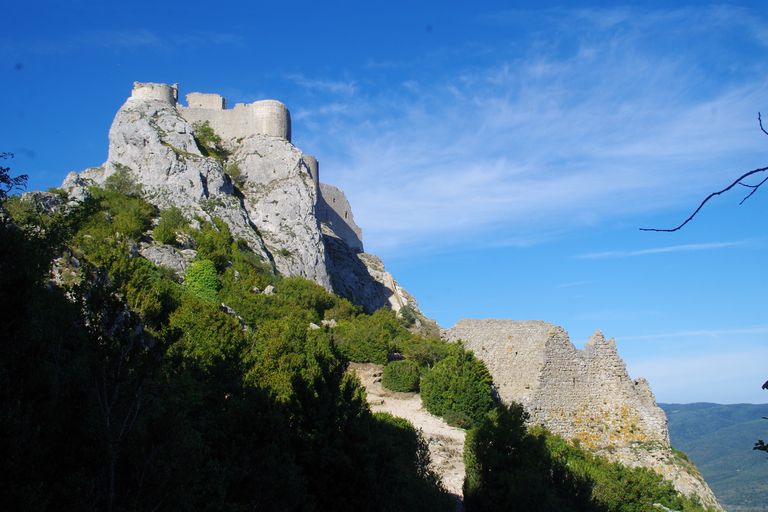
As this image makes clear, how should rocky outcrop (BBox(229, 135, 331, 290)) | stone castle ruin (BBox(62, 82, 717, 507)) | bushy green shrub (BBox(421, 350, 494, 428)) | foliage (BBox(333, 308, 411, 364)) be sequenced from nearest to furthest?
1. stone castle ruin (BBox(62, 82, 717, 507))
2. bushy green shrub (BBox(421, 350, 494, 428))
3. foliage (BBox(333, 308, 411, 364))
4. rocky outcrop (BBox(229, 135, 331, 290))

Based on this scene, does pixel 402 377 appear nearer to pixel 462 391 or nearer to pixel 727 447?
pixel 462 391

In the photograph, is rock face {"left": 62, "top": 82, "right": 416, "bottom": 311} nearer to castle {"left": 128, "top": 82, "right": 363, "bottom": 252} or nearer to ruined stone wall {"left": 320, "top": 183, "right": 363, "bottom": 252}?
castle {"left": 128, "top": 82, "right": 363, "bottom": 252}

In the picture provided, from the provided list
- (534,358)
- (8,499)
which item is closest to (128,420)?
(8,499)

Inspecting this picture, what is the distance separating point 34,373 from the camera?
30.7ft

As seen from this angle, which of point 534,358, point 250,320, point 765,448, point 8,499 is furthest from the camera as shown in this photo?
point 250,320

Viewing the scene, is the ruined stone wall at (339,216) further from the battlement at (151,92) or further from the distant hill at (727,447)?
the distant hill at (727,447)

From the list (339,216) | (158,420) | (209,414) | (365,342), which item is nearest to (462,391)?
(365,342)

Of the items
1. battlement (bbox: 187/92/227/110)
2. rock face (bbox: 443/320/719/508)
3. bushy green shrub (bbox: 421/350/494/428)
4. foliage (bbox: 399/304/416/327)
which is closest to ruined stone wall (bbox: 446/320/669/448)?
rock face (bbox: 443/320/719/508)

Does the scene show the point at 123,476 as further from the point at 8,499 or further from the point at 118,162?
the point at 118,162

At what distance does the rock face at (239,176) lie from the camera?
4184 centimetres

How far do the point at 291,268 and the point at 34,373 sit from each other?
33.9 m

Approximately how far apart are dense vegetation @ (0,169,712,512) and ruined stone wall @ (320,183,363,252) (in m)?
27.3

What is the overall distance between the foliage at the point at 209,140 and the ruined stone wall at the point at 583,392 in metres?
31.5

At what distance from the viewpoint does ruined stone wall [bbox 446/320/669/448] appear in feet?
69.3
